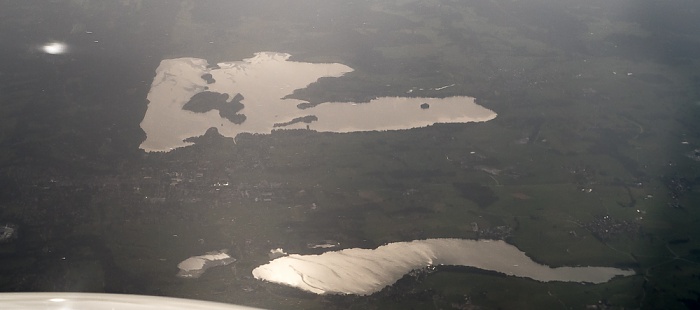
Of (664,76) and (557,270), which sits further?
(664,76)

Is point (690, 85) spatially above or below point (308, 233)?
above

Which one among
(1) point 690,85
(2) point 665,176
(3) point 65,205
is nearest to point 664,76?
(1) point 690,85

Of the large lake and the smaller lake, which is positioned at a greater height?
the large lake

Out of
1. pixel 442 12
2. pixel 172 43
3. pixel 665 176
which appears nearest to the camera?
pixel 665 176

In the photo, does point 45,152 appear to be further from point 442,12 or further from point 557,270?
point 442,12

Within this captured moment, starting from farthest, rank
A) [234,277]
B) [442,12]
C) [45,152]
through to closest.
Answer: [442,12]
[45,152]
[234,277]
